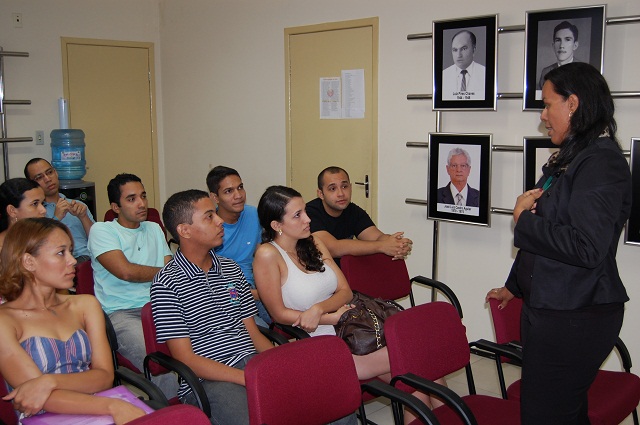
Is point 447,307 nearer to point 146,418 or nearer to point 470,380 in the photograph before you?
point 470,380

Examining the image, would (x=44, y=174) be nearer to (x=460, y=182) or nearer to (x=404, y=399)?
(x=460, y=182)

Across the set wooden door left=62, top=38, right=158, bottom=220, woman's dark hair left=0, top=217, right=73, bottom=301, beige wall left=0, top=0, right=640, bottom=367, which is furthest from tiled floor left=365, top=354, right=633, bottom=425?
wooden door left=62, top=38, right=158, bottom=220

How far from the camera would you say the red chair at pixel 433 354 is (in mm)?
A: 2543

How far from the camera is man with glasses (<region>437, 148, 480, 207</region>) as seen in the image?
4.49 meters

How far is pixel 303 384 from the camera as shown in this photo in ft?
7.48

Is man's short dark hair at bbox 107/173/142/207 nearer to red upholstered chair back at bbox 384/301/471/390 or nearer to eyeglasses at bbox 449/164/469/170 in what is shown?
red upholstered chair back at bbox 384/301/471/390

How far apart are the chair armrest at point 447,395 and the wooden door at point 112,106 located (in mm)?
5196

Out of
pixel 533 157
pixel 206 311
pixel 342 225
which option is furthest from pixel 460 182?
pixel 206 311

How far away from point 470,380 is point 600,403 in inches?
20.5

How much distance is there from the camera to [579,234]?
202 centimetres

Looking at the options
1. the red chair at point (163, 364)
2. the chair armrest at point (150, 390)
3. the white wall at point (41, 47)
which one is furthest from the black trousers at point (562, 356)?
the white wall at point (41, 47)

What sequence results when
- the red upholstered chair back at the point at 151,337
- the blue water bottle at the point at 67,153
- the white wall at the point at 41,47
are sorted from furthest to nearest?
the blue water bottle at the point at 67,153 → the white wall at the point at 41,47 → the red upholstered chair back at the point at 151,337

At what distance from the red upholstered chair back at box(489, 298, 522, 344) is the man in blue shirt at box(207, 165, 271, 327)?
60.2 inches

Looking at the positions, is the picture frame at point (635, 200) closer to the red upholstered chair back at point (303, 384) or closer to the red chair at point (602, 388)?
the red chair at point (602, 388)
